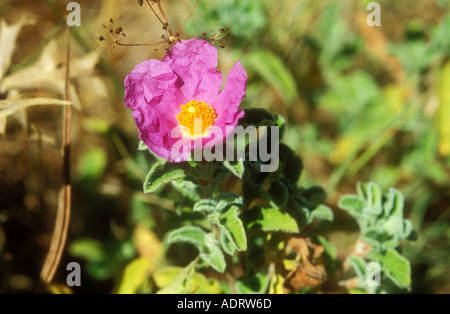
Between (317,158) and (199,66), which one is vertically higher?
(317,158)

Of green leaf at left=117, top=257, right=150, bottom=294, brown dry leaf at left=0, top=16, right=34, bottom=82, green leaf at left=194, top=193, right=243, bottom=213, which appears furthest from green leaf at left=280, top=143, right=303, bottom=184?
brown dry leaf at left=0, top=16, right=34, bottom=82

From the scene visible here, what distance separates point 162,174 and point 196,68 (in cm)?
41

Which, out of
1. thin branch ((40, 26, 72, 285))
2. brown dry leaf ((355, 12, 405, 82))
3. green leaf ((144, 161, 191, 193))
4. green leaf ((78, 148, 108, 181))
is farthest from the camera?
brown dry leaf ((355, 12, 405, 82))

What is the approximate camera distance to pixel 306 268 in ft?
6.23

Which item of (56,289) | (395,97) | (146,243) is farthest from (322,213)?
(395,97)

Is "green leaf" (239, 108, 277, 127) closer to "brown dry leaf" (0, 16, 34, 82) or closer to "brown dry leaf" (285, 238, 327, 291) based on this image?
"brown dry leaf" (285, 238, 327, 291)

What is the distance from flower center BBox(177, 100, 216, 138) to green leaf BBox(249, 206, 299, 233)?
1.38 feet

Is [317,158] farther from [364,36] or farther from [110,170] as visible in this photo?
[110,170]

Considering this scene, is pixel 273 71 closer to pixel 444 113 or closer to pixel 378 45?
pixel 444 113

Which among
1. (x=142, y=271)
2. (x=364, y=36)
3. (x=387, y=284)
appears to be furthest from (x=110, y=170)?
(x=364, y=36)

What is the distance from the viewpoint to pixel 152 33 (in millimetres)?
3660

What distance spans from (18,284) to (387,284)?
6.43 feet

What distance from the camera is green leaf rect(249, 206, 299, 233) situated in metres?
1.78

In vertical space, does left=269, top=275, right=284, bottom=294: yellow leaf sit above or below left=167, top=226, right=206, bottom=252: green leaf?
below
